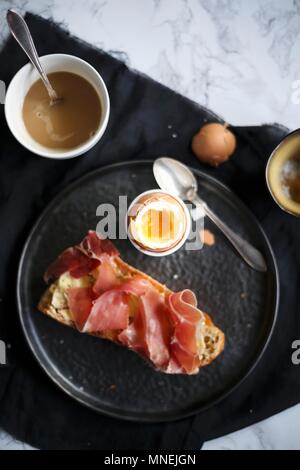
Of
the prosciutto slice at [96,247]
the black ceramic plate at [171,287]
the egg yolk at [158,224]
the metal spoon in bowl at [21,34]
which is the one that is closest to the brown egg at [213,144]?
the black ceramic plate at [171,287]

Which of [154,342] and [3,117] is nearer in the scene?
[154,342]

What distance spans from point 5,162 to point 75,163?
0.20 metres

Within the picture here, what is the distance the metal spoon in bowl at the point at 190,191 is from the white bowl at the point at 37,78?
0.65 feet

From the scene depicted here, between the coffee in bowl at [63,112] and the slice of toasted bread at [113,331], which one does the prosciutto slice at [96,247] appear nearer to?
the slice of toasted bread at [113,331]

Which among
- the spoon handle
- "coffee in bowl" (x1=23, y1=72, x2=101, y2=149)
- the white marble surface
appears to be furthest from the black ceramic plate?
the white marble surface

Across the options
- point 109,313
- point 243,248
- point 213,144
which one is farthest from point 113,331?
point 213,144

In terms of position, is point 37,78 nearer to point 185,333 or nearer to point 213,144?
point 213,144

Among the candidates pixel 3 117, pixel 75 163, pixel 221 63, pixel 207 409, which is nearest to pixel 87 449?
pixel 207 409

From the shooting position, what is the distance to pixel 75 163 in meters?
1.55

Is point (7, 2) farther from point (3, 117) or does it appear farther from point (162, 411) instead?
point (162, 411)

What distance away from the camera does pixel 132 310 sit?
1.47 m

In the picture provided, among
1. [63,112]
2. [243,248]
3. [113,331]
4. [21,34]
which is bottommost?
[113,331]

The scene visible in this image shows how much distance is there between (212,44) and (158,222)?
1.85 feet

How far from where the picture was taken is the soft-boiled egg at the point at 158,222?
4.80ft
